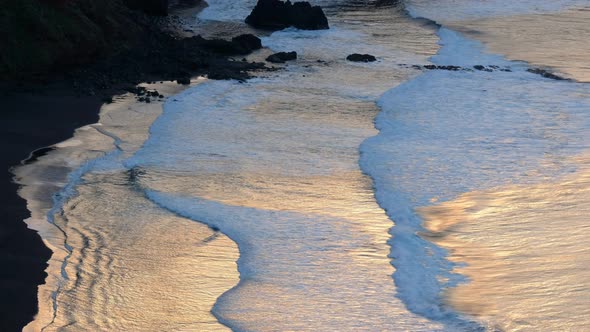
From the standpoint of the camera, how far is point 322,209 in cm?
865

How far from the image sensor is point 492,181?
32.3 ft

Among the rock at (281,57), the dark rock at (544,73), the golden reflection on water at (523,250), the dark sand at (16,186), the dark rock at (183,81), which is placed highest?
the dark sand at (16,186)

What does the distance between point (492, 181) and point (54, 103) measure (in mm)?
6305

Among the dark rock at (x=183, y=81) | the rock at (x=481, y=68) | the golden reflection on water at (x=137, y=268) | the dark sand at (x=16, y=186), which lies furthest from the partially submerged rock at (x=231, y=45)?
the golden reflection on water at (x=137, y=268)

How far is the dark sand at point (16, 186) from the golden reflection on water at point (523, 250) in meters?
2.95

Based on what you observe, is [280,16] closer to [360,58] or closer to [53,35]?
[360,58]

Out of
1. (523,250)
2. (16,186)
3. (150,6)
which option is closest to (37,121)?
(16,186)

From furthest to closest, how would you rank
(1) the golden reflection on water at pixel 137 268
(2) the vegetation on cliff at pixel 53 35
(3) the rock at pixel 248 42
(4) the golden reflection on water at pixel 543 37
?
1. (3) the rock at pixel 248 42
2. (4) the golden reflection on water at pixel 543 37
3. (2) the vegetation on cliff at pixel 53 35
4. (1) the golden reflection on water at pixel 137 268

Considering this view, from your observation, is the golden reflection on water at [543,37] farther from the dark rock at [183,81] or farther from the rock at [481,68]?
the dark rock at [183,81]

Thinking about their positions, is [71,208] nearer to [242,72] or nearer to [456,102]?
[456,102]

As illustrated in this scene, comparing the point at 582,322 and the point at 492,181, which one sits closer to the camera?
the point at 582,322

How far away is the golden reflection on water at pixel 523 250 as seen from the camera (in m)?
6.20

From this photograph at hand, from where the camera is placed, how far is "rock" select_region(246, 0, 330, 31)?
24281 mm

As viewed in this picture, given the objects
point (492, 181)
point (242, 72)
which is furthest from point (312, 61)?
point (492, 181)
